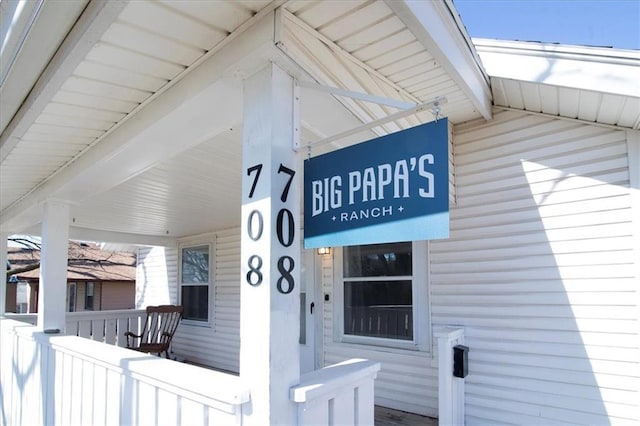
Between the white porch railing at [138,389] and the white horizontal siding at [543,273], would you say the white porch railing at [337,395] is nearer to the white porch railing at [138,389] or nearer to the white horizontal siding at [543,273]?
the white porch railing at [138,389]

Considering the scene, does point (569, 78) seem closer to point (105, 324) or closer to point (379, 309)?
point (379, 309)

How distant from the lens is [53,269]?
3.39 m

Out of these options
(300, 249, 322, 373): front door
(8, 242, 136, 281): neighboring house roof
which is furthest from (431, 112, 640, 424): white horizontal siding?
(8, 242, 136, 281): neighboring house roof

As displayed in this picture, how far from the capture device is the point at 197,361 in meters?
6.77

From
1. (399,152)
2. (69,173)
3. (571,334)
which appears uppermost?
(69,173)

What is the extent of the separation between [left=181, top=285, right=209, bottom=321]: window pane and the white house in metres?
2.46

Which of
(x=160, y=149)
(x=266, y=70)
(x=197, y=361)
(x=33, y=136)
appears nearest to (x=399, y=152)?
(x=266, y=70)

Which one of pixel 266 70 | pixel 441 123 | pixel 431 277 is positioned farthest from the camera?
A: pixel 431 277

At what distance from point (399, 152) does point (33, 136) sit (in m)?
2.31

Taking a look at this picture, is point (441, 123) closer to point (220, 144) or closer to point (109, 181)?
point (220, 144)

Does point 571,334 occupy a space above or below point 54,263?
below

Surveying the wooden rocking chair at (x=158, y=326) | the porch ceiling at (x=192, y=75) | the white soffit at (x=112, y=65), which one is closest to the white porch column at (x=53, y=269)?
the porch ceiling at (x=192, y=75)

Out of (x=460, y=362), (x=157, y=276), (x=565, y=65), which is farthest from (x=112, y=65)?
(x=157, y=276)

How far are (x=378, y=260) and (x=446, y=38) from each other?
108 inches
